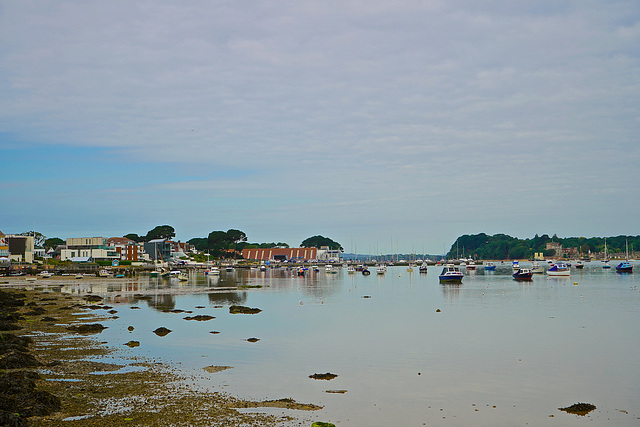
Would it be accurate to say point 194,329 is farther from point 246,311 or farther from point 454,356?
point 454,356

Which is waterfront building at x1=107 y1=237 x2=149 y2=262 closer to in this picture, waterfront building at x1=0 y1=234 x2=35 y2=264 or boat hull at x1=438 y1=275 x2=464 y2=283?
waterfront building at x1=0 y1=234 x2=35 y2=264

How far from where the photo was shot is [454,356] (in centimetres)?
2930

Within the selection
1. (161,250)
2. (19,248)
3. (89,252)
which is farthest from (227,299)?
(161,250)

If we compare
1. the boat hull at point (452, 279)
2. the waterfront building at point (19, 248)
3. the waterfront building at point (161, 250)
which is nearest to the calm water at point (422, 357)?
the boat hull at point (452, 279)

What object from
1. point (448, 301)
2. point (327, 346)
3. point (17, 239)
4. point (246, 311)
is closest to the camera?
point (327, 346)

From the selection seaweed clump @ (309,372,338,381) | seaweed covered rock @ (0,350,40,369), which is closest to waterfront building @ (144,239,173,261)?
seaweed covered rock @ (0,350,40,369)

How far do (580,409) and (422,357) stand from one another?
1044 centimetres

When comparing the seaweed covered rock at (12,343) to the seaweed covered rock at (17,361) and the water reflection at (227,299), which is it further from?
the water reflection at (227,299)

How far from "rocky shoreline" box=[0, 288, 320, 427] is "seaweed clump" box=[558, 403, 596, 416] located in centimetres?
871

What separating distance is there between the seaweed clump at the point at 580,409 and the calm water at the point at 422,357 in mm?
297

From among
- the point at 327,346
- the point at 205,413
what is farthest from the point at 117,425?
the point at 327,346

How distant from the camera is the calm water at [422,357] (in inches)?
772

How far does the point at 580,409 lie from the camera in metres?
19.3

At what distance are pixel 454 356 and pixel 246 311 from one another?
25.3 m
